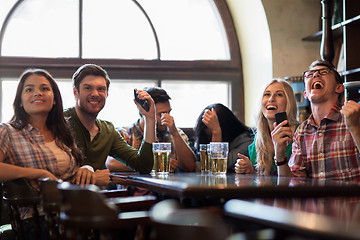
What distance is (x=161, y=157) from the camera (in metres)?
2.59

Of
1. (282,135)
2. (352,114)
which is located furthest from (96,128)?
(352,114)

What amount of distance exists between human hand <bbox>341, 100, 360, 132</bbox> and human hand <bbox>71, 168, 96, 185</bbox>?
1.24 meters

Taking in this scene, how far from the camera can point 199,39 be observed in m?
4.79

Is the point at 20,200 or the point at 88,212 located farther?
the point at 20,200

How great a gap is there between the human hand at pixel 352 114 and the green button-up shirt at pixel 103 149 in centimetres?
121

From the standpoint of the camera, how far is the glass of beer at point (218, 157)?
8.31ft

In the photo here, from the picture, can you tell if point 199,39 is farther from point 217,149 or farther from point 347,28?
point 217,149

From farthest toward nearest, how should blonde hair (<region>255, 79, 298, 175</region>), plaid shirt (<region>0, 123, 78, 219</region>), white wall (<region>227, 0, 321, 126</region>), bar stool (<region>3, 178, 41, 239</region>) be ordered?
white wall (<region>227, 0, 321, 126</region>), blonde hair (<region>255, 79, 298, 175</region>), plaid shirt (<region>0, 123, 78, 219</region>), bar stool (<region>3, 178, 41, 239</region>)

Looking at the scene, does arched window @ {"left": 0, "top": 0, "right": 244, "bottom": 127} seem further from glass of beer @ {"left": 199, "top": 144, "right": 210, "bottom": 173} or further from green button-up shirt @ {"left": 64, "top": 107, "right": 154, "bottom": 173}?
glass of beer @ {"left": 199, "top": 144, "right": 210, "bottom": 173}

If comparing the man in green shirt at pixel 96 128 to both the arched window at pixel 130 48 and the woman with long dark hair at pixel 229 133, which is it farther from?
the arched window at pixel 130 48

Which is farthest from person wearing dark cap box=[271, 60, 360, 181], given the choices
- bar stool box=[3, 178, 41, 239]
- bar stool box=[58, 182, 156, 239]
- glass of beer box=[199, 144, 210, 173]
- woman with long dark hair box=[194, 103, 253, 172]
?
bar stool box=[58, 182, 156, 239]

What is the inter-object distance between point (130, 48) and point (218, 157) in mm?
2349

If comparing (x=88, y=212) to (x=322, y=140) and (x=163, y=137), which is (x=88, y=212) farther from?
(x=163, y=137)

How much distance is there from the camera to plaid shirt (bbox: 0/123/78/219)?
235 centimetres
